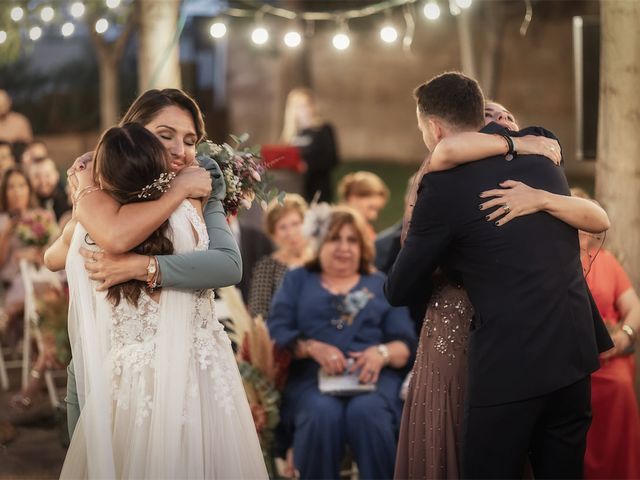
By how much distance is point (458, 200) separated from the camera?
11.8 feet

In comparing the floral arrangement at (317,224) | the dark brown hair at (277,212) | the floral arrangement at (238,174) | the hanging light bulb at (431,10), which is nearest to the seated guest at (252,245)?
the dark brown hair at (277,212)

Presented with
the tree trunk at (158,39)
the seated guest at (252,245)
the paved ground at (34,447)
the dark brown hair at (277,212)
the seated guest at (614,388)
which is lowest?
the paved ground at (34,447)

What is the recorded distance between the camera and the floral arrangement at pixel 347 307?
577cm

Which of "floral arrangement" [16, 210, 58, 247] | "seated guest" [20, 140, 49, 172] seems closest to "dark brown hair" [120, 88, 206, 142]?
"floral arrangement" [16, 210, 58, 247]

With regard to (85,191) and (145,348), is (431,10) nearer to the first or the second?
(85,191)

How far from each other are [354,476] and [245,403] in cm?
229

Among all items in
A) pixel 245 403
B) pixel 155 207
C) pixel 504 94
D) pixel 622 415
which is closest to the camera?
pixel 155 207

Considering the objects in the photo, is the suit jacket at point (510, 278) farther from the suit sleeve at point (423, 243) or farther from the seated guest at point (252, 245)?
the seated guest at point (252, 245)

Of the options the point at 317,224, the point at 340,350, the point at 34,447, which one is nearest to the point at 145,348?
the point at 340,350

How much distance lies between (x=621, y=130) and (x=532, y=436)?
92.8 inches

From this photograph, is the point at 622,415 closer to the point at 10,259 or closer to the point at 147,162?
the point at 147,162

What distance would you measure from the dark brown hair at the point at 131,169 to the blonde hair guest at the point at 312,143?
28.0 feet

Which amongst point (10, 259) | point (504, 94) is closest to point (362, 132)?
point (504, 94)

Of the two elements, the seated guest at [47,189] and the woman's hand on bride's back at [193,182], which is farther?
the seated guest at [47,189]
